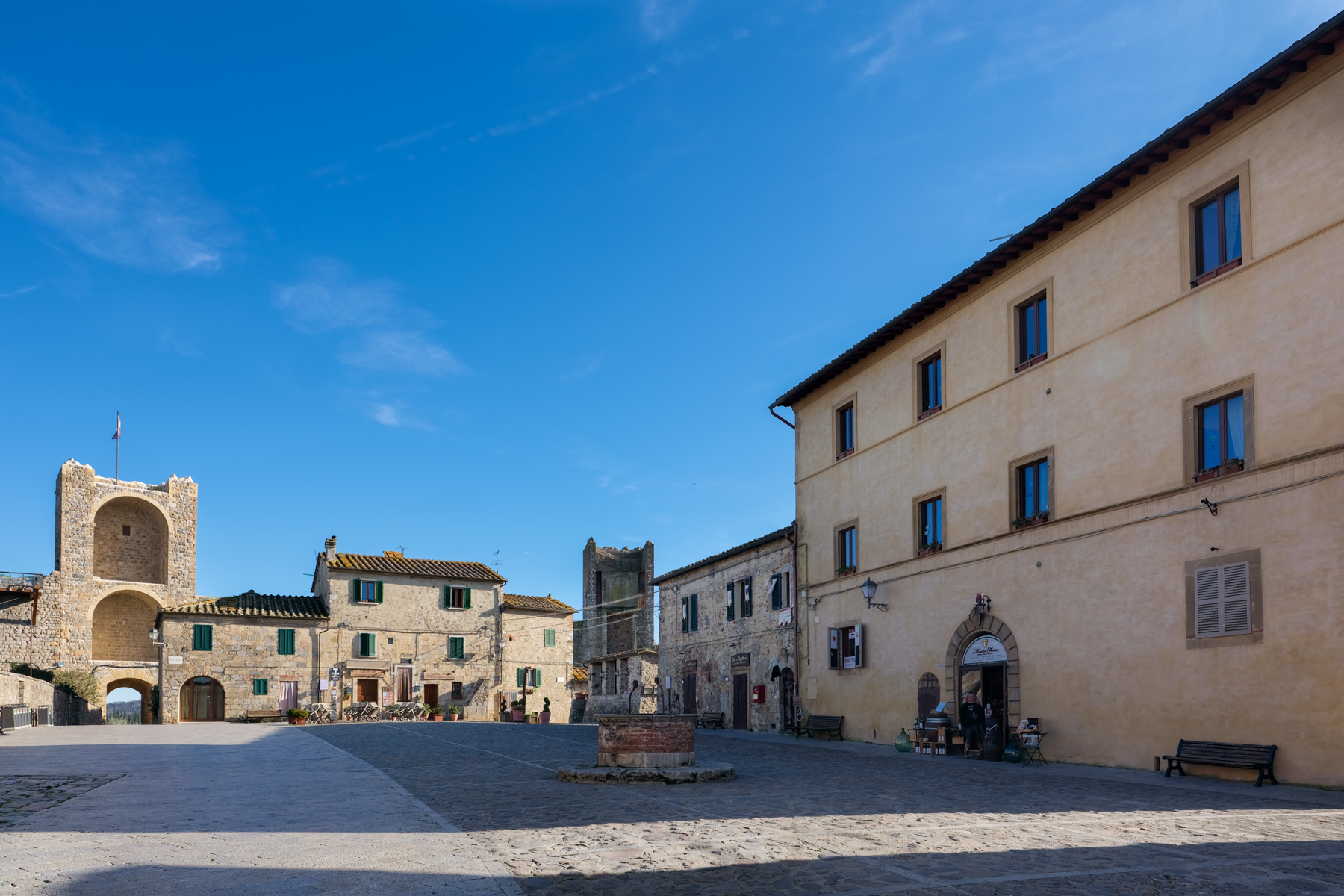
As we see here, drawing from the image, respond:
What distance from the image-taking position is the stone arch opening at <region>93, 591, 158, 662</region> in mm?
51844

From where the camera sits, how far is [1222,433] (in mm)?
14828

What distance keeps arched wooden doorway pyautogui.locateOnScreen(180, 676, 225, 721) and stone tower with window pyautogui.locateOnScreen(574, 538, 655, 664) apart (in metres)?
20.2

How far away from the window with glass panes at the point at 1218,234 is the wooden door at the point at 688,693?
2338 cm

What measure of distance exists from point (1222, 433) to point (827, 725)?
43.5 feet

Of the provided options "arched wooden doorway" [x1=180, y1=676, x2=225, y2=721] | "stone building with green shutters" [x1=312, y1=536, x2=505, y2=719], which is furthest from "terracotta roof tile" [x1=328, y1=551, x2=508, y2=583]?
A: "arched wooden doorway" [x1=180, y1=676, x2=225, y2=721]

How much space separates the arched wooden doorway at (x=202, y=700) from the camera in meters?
43.4

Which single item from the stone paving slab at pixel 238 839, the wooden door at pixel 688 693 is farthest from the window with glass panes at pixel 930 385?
the wooden door at pixel 688 693

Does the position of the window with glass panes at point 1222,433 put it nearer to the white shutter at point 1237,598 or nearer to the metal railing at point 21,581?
the white shutter at point 1237,598

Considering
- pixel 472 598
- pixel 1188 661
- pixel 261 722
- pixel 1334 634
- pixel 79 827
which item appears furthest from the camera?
pixel 472 598

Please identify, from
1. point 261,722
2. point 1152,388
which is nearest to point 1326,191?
point 1152,388

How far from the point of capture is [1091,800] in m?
11.5

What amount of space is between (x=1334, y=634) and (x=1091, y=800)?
4126 millimetres

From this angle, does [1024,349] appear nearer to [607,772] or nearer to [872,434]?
[872,434]

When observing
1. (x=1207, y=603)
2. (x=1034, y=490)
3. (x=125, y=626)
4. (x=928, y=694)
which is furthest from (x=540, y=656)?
(x=1207, y=603)
